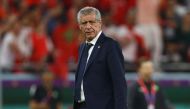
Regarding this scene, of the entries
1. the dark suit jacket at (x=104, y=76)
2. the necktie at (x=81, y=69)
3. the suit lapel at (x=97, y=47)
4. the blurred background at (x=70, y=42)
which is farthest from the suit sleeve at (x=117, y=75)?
Result: the blurred background at (x=70, y=42)

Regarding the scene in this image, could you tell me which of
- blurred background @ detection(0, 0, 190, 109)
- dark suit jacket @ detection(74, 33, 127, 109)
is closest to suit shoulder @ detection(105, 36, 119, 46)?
dark suit jacket @ detection(74, 33, 127, 109)

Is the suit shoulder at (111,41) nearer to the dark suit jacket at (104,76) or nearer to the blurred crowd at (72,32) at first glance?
the dark suit jacket at (104,76)

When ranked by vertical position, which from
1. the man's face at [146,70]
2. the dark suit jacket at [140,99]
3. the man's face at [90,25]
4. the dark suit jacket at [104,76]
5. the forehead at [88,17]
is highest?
the forehead at [88,17]

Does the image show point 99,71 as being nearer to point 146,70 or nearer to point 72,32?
point 146,70

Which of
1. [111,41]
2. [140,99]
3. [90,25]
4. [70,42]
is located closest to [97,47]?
[111,41]

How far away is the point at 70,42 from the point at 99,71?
8.79 metres

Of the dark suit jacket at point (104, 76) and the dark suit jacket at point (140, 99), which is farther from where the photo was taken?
the dark suit jacket at point (140, 99)

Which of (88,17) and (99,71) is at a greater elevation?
(88,17)

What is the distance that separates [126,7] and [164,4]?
0.87m

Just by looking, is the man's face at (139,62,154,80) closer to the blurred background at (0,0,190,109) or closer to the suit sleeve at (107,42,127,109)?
the blurred background at (0,0,190,109)

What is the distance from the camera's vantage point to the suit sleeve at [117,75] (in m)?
7.27

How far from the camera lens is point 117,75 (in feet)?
24.0

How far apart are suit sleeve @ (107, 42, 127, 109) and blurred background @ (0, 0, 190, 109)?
815 cm

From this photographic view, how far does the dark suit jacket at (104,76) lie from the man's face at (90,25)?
5.4 inches
